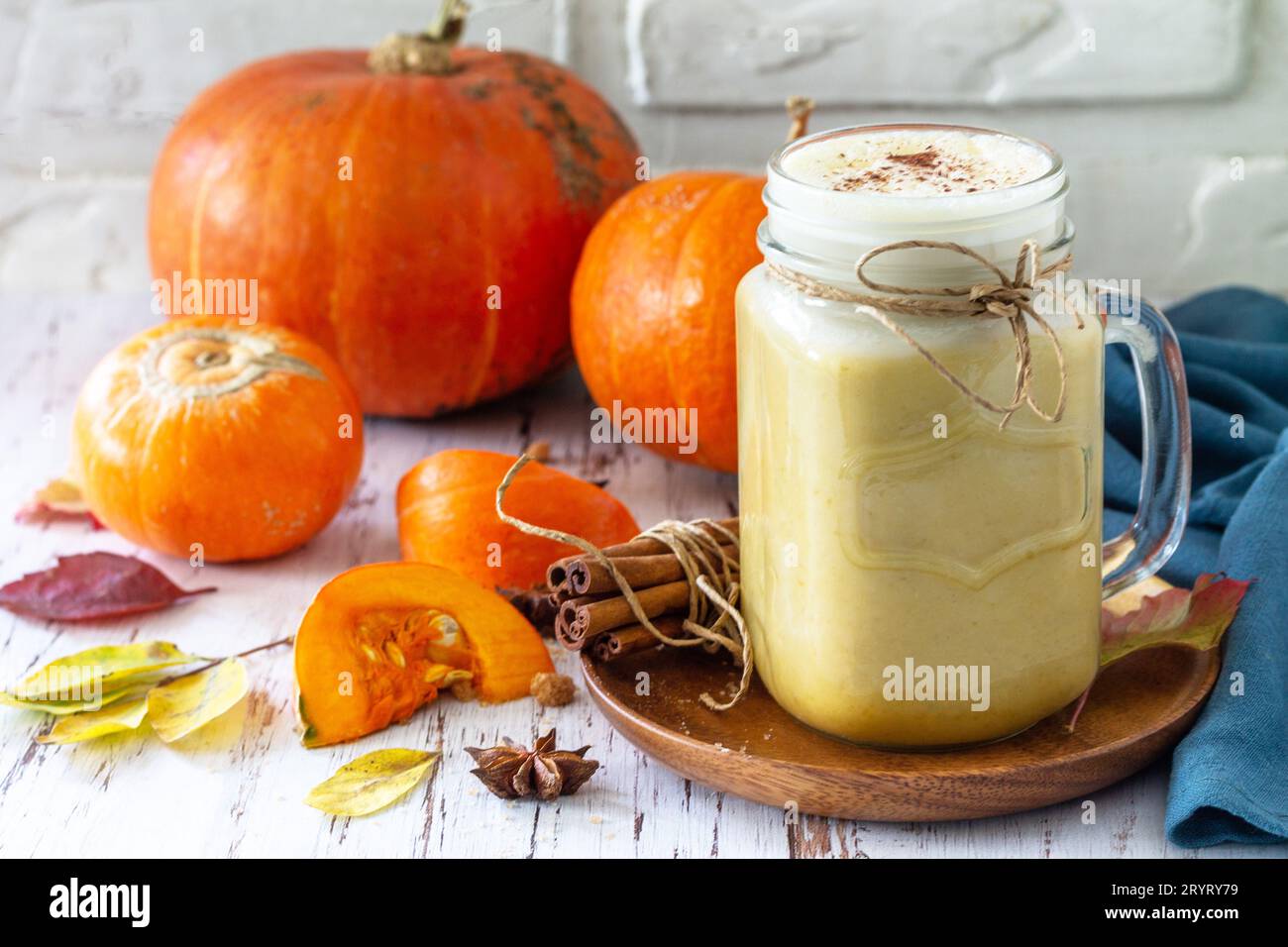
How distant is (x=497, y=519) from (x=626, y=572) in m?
0.19

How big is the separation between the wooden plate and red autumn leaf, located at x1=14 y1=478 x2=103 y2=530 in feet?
2.27

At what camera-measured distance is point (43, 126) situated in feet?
6.90

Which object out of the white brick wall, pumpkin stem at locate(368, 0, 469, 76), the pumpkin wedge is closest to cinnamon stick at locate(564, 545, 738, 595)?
the pumpkin wedge

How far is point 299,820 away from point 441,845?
0.36 feet

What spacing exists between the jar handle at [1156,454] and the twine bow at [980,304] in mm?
169

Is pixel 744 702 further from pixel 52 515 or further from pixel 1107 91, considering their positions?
pixel 1107 91

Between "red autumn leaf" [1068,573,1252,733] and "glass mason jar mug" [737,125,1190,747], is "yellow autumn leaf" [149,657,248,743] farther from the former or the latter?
"red autumn leaf" [1068,573,1252,733]

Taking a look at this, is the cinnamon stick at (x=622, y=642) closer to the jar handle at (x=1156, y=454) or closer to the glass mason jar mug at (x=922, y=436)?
the glass mason jar mug at (x=922, y=436)

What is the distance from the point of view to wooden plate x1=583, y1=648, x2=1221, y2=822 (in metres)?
1.00

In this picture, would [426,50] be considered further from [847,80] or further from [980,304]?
[980,304]

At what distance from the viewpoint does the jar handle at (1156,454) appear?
1088 millimetres

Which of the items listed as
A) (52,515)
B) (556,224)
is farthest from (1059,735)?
(52,515)

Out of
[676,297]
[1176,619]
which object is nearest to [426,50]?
[676,297]

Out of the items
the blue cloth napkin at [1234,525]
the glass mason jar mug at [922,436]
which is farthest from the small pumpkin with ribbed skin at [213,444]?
the blue cloth napkin at [1234,525]
